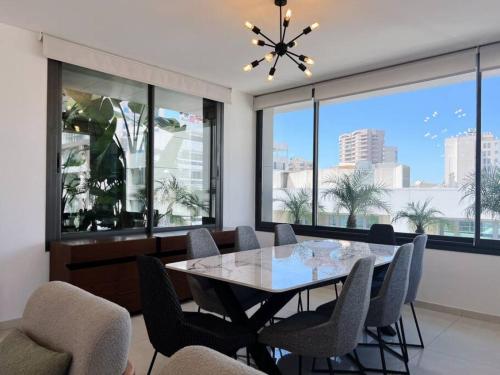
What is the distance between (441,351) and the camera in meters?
3.07

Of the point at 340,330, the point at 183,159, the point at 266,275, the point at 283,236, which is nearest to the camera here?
the point at 340,330

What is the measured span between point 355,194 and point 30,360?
4341mm

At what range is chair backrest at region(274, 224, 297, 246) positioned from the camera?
397 centimetres

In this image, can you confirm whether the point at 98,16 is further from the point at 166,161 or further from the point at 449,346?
the point at 449,346

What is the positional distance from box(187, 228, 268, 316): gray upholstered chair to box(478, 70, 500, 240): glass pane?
2509 mm

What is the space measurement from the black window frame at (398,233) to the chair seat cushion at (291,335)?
2.40 meters

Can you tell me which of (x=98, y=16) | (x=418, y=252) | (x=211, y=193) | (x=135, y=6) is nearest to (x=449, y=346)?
(x=418, y=252)

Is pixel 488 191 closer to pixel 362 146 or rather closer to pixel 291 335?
pixel 362 146

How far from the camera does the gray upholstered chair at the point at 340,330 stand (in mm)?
2020

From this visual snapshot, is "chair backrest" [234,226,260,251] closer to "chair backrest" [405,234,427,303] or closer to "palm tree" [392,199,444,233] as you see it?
"chair backrest" [405,234,427,303]

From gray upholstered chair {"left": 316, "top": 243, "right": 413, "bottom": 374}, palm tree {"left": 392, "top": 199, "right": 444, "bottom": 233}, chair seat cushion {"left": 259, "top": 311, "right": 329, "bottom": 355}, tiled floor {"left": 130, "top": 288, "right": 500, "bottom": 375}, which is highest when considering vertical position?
palm tree {"left": 392, "top": 199, "right": 444, "bottom": 233}

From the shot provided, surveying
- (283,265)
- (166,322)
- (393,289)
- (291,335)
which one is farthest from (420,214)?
(166,322)

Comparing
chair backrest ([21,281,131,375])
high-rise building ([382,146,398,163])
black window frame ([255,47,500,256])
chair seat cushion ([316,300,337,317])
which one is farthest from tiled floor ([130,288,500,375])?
high-rise building ([382,146,398,163])

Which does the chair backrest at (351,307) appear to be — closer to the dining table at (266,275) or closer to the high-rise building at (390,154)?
the dining table at (266,275)
